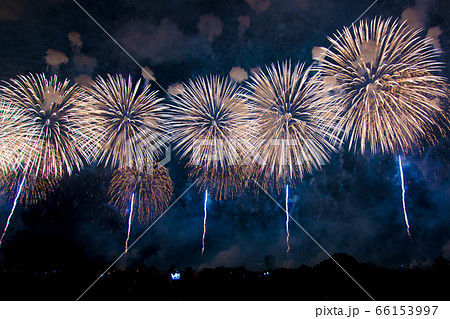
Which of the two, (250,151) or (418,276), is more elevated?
(250,151)

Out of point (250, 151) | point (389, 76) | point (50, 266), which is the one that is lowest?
point (50, 266)

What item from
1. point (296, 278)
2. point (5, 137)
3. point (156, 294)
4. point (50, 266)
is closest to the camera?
point (156, 294)

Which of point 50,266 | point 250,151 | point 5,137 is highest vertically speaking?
point 5,137

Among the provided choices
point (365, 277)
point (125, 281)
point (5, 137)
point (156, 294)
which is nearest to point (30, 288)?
point (125, 281)

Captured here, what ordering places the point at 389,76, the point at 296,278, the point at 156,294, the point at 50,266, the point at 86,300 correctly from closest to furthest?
1. the point at 86,300
2. the point at 156,294
3. the point at 296,278
4. the point at 389,76
5. the point at 50,266
